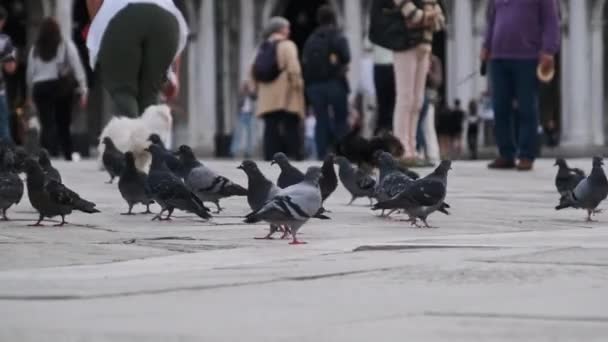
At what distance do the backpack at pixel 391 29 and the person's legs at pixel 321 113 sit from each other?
280 centimetres

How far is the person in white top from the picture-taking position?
1072 centimetres

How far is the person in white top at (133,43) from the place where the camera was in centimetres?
1072

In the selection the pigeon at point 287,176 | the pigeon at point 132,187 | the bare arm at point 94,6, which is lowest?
the pigeon at point 132,187

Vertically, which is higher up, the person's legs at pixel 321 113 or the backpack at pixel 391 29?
the backpack at pixel 391 29

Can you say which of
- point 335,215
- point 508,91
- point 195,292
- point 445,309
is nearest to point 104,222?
point 335,215

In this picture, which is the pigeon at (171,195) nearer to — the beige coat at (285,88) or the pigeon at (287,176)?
the pigeon at (287,176)

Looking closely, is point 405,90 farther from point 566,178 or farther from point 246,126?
point 246,126

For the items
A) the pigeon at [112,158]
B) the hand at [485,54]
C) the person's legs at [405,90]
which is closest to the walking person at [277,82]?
the person's legs at [405,90]

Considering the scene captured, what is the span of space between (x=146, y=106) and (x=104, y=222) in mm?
3019

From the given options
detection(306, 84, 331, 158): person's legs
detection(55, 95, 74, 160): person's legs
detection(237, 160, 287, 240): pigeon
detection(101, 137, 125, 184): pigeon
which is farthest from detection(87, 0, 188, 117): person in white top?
detection(55, 95, 74, 160): person's legs

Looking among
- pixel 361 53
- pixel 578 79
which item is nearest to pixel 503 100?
pixel 578 79

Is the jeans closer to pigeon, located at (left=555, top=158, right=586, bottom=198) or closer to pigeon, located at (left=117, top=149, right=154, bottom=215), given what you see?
pigeon, located at (left=555, top=158, right=586, bottom=198)

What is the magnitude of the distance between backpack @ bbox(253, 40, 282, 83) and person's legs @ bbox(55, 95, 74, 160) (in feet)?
5.91

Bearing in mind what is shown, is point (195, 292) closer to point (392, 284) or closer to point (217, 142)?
point (392, 284)
